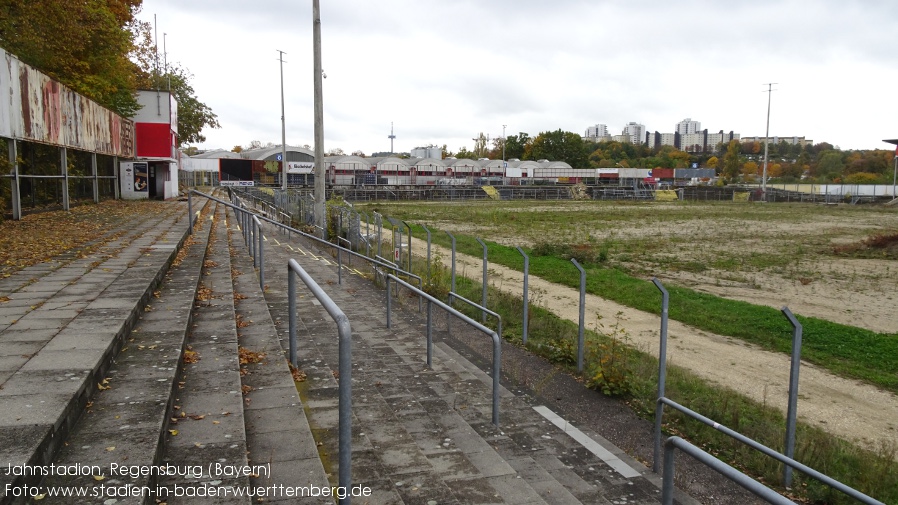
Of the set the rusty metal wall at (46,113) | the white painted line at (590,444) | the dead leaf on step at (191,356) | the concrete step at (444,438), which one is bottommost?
the white painted line at (590,444)

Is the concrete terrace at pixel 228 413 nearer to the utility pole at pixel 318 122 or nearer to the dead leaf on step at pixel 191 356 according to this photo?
the dead leaf on step at pixel 191 356

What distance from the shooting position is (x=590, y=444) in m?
5.92

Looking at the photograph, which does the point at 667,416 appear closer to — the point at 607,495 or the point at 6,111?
the point at 607,495

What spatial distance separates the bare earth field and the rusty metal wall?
11.4 m

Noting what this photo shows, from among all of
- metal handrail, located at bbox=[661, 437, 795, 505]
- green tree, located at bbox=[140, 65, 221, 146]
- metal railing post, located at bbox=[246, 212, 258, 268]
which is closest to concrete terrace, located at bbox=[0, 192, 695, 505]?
metal handrail, located at bbox=[661, 437, 795, 505]

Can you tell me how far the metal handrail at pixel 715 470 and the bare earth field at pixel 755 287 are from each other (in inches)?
167

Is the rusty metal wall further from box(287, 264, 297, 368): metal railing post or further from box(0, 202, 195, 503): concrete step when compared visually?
box(287, 264, 297, 368): metal railing post

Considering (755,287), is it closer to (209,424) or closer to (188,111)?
(209,424)

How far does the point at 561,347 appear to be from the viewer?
9.05 metres

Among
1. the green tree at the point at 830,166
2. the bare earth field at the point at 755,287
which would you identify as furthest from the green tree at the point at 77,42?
the green tree at the point at 830,166

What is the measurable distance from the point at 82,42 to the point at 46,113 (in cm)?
663

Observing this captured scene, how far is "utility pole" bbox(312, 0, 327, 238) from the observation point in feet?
68.6

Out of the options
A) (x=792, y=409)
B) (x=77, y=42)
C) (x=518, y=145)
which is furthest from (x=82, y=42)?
(x=518, y=145)

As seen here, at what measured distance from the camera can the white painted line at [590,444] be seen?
5.37 meters
